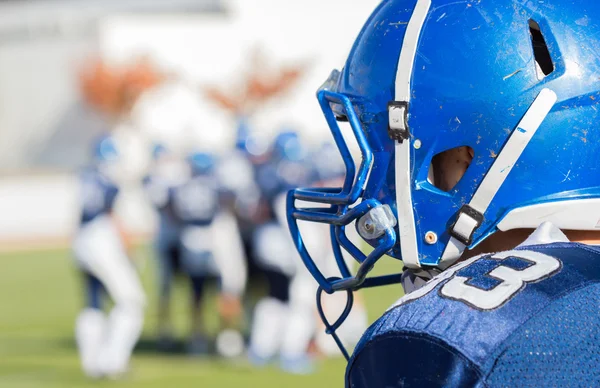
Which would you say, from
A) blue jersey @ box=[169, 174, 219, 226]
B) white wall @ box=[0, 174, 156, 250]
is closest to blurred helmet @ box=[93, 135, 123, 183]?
blue jersey @ box=[169, 174, 219, 226]

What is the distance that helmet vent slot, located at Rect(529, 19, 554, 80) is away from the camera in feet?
4.85

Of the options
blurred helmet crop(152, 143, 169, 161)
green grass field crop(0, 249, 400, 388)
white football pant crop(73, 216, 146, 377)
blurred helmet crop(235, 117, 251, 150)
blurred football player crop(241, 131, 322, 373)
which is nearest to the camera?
green grass field crop(0, 249, 400, 388)

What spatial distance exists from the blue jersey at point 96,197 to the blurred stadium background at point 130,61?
11854 mm

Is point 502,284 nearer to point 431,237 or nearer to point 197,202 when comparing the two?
point 431,237

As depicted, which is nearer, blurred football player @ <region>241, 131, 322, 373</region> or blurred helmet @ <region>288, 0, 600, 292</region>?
blurred helmet @ <region>288, 0, 600, 292</region>

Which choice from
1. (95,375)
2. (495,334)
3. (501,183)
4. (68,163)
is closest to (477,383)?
(495,334)

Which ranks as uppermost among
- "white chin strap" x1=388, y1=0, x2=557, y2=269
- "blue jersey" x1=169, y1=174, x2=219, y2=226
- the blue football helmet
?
"white chin strap" x1=388, y1=0, x2=557, y2=269

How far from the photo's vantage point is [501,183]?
146 cm

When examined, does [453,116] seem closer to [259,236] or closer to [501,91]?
[501,91]

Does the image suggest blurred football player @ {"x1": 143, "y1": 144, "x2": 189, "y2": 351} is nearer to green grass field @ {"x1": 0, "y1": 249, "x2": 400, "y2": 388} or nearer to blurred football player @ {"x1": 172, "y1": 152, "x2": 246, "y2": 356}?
blurred football player @ {"x1": 172, "y1": 152, "x2": 246, "y2": 356}

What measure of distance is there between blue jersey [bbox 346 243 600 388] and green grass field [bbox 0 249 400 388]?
4914mm

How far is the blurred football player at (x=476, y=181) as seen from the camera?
1.21 m

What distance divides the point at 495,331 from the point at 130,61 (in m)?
28.8

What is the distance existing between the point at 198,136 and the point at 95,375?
2070cm
